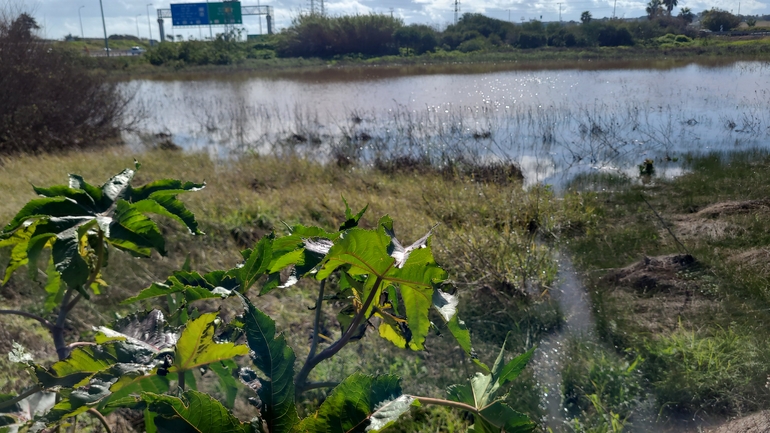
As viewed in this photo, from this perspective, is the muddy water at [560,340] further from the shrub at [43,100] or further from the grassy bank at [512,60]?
the grassy bank at [512,60]

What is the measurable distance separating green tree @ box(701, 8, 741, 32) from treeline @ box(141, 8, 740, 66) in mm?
146

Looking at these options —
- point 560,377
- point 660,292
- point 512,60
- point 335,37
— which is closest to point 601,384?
point 560,377

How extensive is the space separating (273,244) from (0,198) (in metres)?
6.25

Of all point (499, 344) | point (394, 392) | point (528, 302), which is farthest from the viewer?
point (528, 302)

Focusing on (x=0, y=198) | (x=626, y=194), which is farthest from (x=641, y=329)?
(x=0, y=198)

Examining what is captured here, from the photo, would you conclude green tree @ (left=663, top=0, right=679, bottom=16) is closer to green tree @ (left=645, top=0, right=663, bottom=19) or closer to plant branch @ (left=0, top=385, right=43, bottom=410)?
green tree @ (left=645, top=0, right=663, bottom=19)

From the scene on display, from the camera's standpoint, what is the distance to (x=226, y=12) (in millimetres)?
54781

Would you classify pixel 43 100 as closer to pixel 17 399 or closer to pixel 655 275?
pixel 655 275

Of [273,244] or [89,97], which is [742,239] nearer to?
[273,244]

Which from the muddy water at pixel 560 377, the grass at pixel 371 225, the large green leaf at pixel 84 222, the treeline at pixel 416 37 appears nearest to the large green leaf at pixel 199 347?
the large green leaf at pixel 84 222

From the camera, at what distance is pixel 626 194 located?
7.97m

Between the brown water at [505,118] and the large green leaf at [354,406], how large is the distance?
363 inches

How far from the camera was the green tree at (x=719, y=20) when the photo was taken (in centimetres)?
3931

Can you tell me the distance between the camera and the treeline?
42344mm
